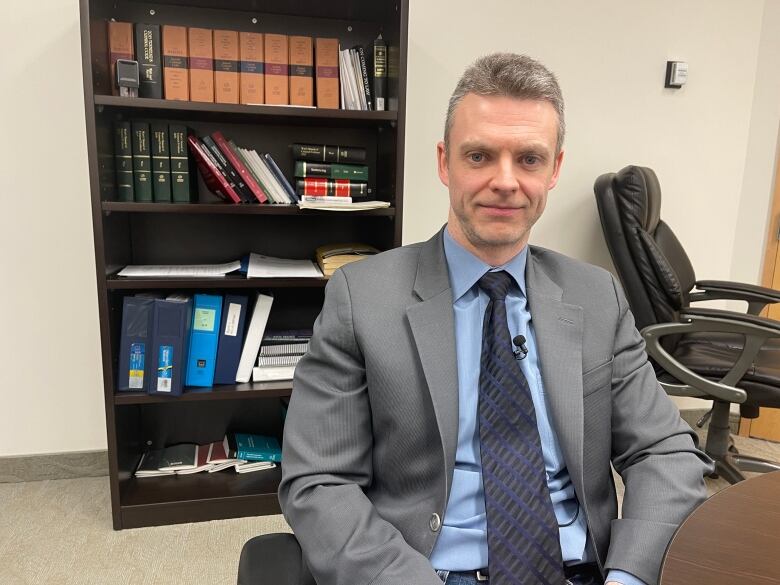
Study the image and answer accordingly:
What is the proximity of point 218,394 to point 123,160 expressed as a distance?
86cm

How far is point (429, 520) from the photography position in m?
0.95

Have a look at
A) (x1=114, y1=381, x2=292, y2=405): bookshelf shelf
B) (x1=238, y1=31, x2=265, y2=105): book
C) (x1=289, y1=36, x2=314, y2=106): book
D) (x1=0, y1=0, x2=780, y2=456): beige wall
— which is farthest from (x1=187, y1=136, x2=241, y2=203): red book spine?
(x1=114, y1=381, x2=292, y2=405): bookshelf shelf

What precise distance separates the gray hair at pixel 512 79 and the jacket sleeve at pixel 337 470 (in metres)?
0.42

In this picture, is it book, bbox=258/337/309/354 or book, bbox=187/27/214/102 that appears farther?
book, bbox=258/337/309/354

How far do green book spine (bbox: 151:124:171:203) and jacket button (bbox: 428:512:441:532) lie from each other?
4.91ft

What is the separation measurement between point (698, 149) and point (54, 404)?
302cm

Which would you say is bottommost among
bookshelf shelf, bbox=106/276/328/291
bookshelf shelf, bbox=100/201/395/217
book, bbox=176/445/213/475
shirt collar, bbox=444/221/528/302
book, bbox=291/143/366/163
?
book, bbox=176/445/213/475

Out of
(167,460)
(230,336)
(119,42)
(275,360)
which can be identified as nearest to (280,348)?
(275,360)

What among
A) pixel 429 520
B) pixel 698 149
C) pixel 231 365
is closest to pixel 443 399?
pixel 429 520

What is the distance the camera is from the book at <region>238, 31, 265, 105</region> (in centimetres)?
196

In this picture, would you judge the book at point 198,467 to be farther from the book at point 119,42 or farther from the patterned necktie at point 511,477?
the patterned necktie at point 511,477

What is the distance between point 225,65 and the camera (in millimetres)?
1951

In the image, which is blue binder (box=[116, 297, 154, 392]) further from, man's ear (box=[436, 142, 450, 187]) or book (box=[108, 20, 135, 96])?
man's ear (box=[436, 142, 450, 187])

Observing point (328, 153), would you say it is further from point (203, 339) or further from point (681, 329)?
point (681, 329)
